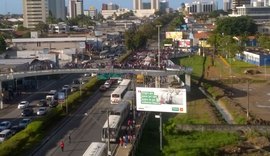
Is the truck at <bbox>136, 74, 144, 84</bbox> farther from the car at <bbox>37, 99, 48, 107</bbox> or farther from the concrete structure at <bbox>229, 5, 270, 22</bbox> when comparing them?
the concrete structure at <bbox>229, 5, 270, 22</bbox>

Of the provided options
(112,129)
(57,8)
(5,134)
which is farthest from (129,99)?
(57,8)

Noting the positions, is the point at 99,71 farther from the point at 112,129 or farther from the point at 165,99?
the point at 165,99

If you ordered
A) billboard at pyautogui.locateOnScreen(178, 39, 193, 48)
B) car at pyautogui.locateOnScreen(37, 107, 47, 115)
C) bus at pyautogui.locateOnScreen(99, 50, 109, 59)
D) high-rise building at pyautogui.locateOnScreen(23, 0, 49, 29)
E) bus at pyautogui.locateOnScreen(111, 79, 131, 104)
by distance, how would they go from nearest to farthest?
car at pyautogui.locateOnScreen(37, 107, 47, 115) < bus at pyautogui.locateOnScreen(111, 79, 131, 104) < bus at pyautogui.locateOnScreen(99, 50, 109, 59) < billboard at pyautogui.locateOnScreen(178, 39, 193, 48) < high-rise building at pyautogui.locateOnScreen(23, 0, 49, 29)

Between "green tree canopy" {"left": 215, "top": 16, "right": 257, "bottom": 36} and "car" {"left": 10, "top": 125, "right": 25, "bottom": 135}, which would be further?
"green tree canopy" {"left": 215, "top": 16, "right": 257, "bottom": 36}

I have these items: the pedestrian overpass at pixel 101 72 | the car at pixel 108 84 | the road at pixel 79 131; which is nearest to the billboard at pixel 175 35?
the car at pixel 108 84

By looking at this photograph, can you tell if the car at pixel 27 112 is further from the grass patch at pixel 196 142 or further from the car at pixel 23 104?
the grass patch at pixel 196 142

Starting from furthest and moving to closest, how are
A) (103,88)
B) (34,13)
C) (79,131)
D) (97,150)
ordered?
(34,13)
(103,88)
(79,131)
(97,150)

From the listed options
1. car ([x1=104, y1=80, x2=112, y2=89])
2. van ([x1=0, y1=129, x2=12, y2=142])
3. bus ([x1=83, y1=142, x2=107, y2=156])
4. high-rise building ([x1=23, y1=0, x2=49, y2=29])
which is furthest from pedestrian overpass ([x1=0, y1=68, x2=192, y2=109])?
high-rise building ([x1=23, y1=0, x2=49, y2=29])
